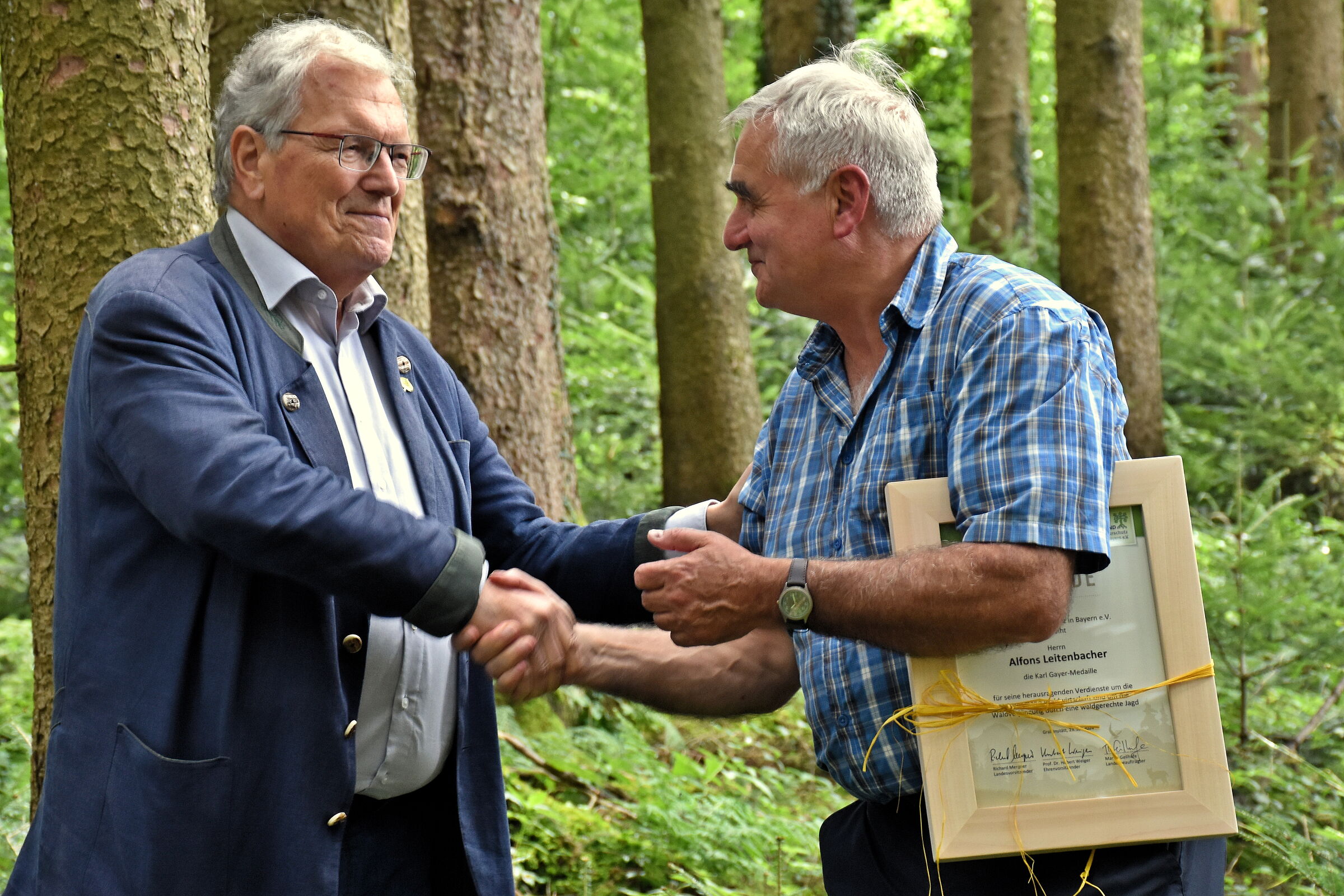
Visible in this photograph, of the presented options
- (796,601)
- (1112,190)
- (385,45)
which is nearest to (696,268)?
(1112,190)

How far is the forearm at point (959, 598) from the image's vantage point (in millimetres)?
2086

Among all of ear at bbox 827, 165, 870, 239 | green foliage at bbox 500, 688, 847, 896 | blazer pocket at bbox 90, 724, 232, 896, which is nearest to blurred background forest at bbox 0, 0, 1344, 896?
green foliage at bbox 500, 688, 847, 896

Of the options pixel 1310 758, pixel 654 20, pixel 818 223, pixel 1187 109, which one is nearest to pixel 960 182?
pixel 1187 109

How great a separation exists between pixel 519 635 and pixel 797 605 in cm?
65

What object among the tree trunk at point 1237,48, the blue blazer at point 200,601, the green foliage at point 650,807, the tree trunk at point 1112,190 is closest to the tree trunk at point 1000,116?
the tree trunk at point 1112,190

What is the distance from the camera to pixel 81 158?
2748 millimetres

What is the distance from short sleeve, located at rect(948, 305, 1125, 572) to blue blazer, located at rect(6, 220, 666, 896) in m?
1.02

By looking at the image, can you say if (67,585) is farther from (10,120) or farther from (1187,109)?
(1187,109)

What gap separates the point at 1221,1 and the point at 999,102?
9.36 m

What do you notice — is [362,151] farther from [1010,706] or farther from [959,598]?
[1010,706]

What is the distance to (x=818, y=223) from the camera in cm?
261

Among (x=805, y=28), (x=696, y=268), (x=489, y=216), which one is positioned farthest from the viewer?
(x=805, y=28)

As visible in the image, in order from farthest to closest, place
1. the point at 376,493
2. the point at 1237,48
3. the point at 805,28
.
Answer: the point at 1237,48 → the point at 805,28 → the point at 376,493

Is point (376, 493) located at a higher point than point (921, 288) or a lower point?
lower
